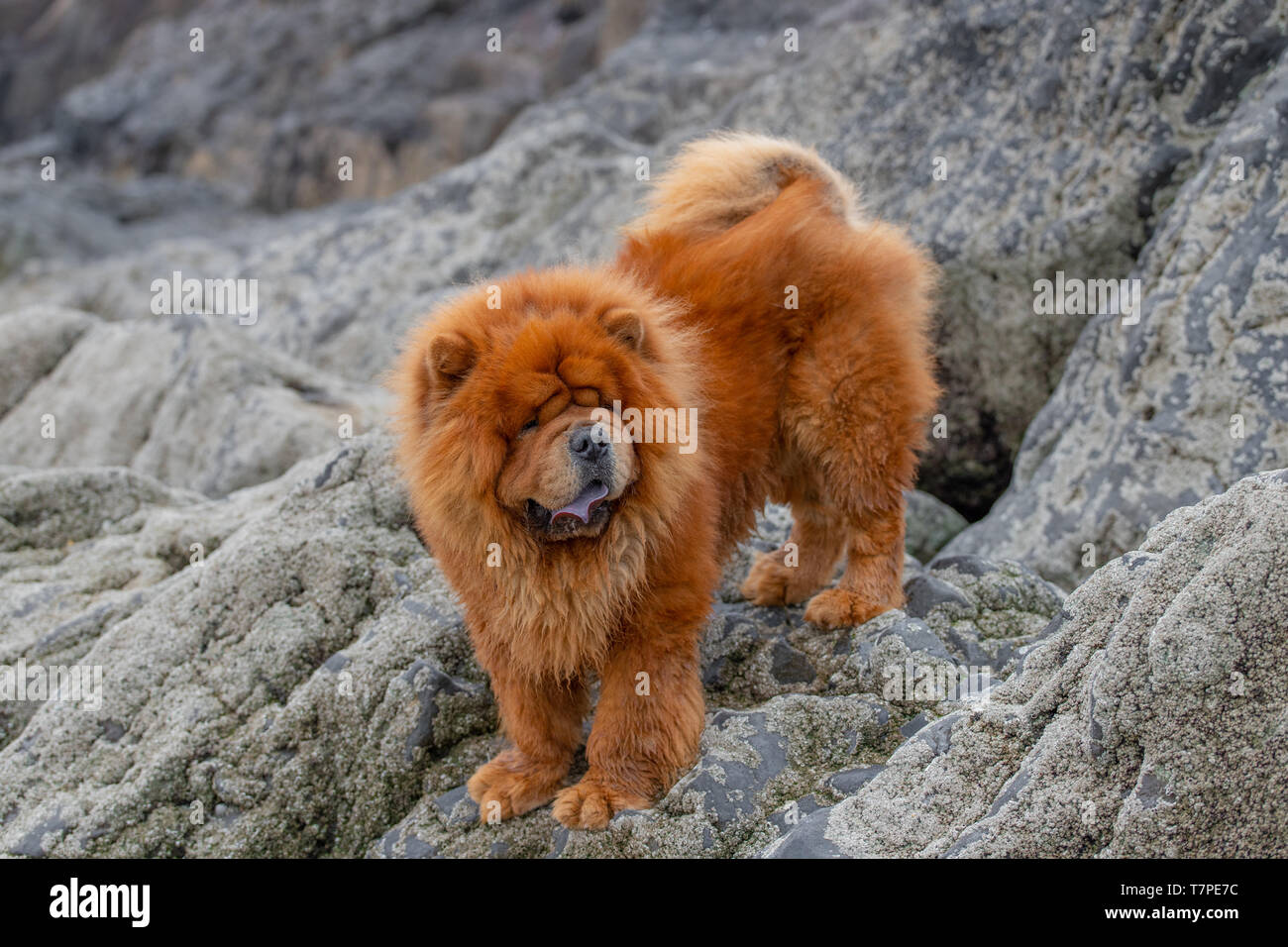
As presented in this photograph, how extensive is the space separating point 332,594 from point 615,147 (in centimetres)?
865

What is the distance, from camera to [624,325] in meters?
4.31

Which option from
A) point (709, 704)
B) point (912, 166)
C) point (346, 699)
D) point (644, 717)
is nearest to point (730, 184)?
point (709, 704)

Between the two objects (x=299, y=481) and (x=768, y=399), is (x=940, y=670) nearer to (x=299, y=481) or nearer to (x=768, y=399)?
(x=768, y=399)

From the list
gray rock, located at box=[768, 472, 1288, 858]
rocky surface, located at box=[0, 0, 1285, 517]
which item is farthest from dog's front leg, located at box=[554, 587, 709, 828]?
rocky surface, located at box=[0, 0, 1285, 517]

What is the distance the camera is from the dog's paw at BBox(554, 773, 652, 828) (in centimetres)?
416

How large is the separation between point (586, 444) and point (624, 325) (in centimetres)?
62

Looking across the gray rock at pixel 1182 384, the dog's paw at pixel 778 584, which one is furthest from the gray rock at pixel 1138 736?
the gray rock at pixel 1182 384

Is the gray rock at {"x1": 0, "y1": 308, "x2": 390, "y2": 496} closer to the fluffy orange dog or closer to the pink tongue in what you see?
the fluffy orange dog

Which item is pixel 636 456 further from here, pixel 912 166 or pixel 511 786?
pixel 912 166

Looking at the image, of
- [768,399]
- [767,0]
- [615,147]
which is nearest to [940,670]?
[768,399]

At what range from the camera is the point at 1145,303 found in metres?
6.87

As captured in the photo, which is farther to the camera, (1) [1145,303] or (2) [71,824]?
(1) [1145,303]

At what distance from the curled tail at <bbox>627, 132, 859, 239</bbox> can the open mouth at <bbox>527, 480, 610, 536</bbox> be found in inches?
77.0

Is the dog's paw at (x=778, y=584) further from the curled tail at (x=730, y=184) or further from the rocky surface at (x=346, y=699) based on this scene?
the curled tail at (x=730, y=184)
